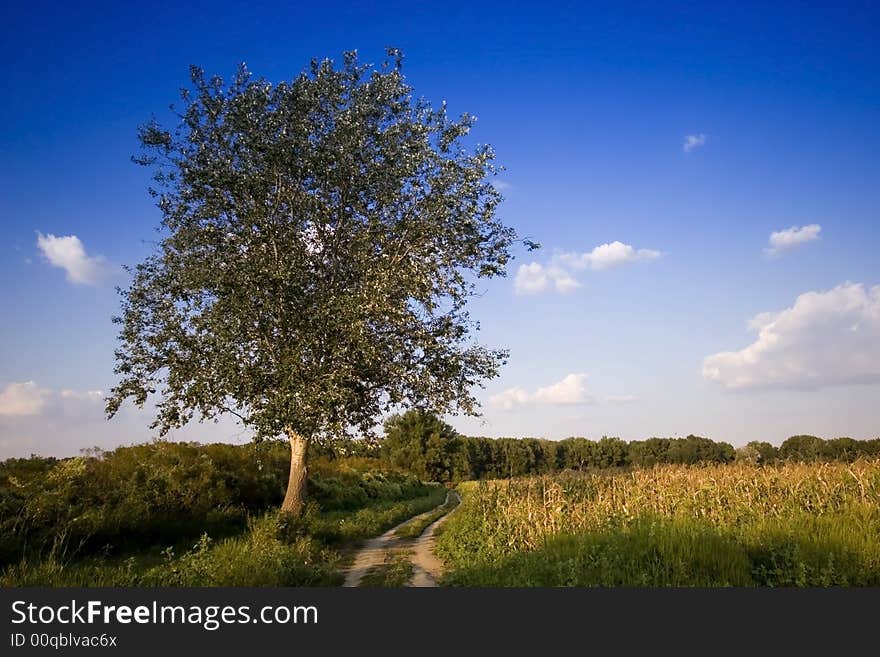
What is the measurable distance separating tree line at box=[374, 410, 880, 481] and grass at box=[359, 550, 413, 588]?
36.5 meters

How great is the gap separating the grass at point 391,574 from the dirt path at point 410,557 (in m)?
0.15

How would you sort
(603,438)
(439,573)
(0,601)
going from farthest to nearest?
(603,438)
(439,573)
(0,601)

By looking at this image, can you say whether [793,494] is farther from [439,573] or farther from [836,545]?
[439,573]

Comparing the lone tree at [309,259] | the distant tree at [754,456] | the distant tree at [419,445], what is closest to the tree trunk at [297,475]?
the lone tree at [309,259]

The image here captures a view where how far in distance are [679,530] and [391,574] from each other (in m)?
6.56

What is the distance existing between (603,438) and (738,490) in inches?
5113

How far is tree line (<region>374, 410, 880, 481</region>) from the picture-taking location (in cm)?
8856

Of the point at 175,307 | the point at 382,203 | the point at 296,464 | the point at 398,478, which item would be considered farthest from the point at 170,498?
the point at 398,478

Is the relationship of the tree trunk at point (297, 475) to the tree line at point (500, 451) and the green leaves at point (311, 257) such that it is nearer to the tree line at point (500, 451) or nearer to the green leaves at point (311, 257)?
the green leaves at point (311, 257)

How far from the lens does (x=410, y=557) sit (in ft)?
54.6

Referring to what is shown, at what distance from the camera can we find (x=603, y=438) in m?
141

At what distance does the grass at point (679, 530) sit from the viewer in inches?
403

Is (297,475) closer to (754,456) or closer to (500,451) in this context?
(754,456)

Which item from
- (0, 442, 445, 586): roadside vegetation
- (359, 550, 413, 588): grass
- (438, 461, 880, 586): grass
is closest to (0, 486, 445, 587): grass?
(0, 442, 445, 586): roadside vegetation
